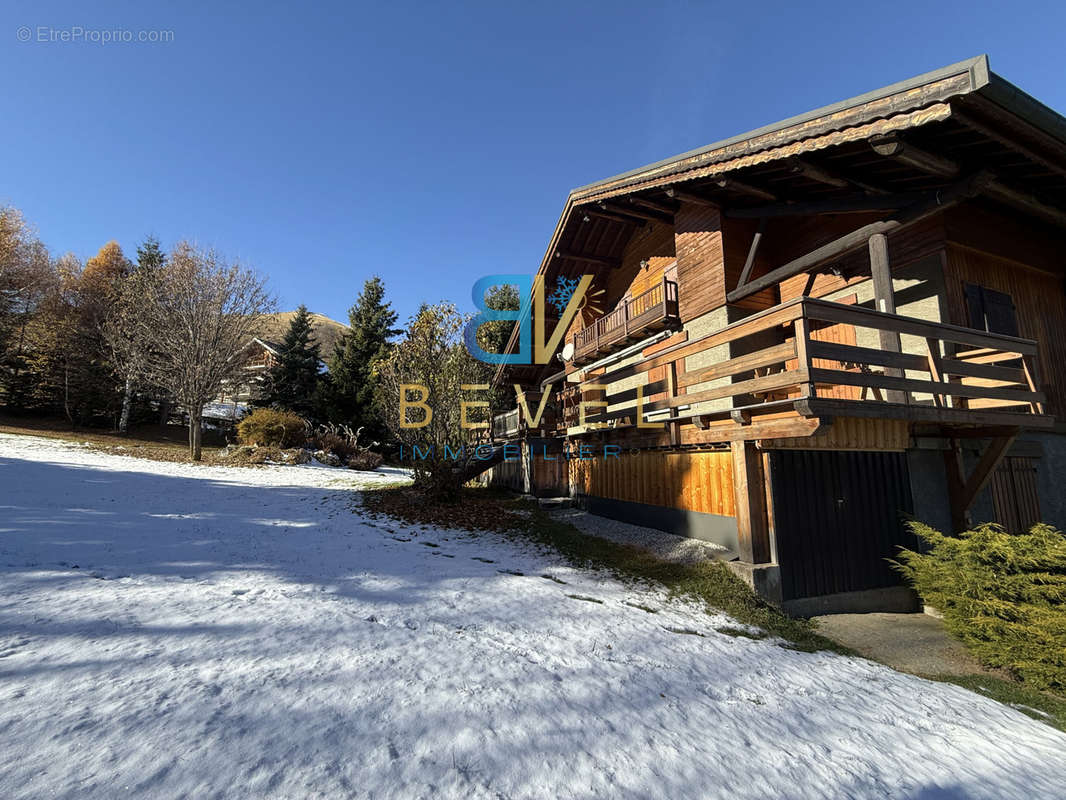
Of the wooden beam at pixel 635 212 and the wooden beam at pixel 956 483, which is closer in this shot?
the wooden beam at pixel 956 483

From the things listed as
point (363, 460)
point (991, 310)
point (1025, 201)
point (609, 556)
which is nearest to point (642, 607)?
point (609, 556)

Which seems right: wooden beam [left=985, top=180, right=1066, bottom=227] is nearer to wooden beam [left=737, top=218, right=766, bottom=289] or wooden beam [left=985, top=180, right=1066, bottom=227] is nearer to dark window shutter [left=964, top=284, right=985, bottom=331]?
dark window shutter [left=964, top=284, right=985, bottom=331]

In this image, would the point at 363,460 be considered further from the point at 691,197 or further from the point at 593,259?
the point at 691,197

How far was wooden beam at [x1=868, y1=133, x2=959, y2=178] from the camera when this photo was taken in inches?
282

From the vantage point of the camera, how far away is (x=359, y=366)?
110 feet

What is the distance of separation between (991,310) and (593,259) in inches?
428

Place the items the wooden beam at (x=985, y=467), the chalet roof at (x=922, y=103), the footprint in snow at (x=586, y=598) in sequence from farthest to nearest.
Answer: the wooden beam at (x=985, y=467)
the footprint in snow at (x=586, y=598)
the chalet roof at (x=922, y=103)

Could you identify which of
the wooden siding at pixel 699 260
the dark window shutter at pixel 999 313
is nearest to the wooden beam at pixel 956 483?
the dark window shutter at pixel 999 313

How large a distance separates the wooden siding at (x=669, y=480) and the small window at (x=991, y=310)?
19.5 ft

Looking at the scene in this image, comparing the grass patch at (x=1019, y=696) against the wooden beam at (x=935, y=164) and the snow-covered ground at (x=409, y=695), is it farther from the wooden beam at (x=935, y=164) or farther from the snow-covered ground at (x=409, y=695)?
the wooden beam at (x=935, y=164)

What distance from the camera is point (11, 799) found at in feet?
6.64

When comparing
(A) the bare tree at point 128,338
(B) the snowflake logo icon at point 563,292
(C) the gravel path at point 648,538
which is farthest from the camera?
(A) the bare tree at point 128,338

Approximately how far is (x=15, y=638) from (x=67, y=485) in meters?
9.11

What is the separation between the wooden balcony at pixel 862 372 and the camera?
20.9ft
